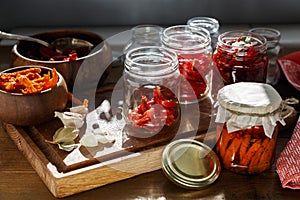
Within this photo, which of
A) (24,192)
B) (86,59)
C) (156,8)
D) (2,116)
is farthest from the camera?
(156,8)

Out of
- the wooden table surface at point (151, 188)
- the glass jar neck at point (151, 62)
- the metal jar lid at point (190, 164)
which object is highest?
Answer: the glass jar neck at point (151, 62)

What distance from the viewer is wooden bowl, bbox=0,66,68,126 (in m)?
1.11

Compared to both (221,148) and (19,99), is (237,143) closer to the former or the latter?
(221,148)

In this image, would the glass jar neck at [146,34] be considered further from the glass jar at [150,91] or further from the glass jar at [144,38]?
the glass jar at [150,91]

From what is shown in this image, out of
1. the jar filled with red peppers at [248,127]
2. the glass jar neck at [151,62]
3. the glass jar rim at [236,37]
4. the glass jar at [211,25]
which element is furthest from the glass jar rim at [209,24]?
the jar filled with red peppers at [248,127]

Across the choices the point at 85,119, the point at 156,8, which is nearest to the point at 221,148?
the point at 85,119

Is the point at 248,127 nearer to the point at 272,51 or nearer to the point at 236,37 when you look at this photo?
→ the point at 236,37

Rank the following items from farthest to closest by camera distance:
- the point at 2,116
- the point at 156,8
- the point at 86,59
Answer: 1. the point at 156,8
2. the point at 86,59
3. the point at 2,116

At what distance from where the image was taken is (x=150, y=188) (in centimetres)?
103

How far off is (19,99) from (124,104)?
0.22 meters

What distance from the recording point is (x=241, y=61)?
121cm

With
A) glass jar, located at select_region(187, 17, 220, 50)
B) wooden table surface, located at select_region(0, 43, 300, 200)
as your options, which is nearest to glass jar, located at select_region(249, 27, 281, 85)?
glass jar, located at select_region(187, 17, 220, 50)

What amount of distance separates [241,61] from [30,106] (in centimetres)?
46

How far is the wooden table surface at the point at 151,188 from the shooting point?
1.00 meters
